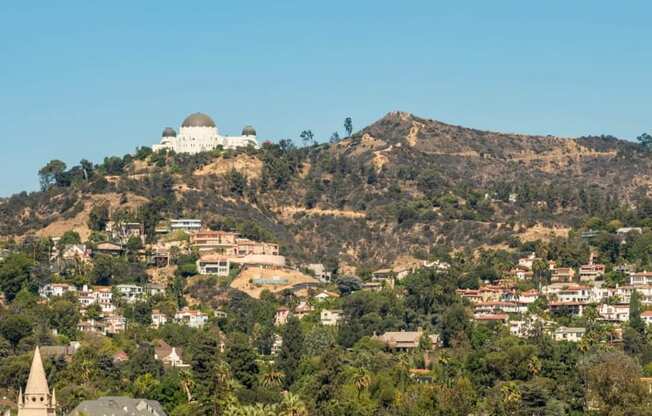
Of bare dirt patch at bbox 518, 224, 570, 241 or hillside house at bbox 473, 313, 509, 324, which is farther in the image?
bare dirt patch at bbox 518, 224, 570, 241

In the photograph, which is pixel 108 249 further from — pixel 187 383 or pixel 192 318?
pixel 187 383

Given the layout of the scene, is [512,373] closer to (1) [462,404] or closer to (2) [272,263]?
(1) [462,404]

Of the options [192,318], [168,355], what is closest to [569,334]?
[168,355]

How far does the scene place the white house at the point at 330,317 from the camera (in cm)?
14762

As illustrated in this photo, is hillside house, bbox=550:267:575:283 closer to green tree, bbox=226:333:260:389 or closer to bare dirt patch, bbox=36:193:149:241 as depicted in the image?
green tree, bbox=226:333:260:389

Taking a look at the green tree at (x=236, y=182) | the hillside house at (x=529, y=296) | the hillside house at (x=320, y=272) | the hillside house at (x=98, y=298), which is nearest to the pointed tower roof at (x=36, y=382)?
the hillside house at (x=98, y=298)

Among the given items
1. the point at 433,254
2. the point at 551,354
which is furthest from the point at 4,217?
the point at 551,354

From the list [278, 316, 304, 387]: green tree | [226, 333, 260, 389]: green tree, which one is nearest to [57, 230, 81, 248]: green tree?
[278, 316, 304, 387]: green tree

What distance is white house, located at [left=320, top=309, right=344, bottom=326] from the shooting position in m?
148

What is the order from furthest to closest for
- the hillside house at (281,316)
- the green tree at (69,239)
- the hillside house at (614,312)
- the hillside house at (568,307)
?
the green tree at (69,239), the hillside house at (281,316), the hillside house at (568,307), the hillside house at (614,312)

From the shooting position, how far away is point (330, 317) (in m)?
149

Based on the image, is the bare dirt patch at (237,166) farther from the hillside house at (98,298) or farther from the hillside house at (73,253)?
the hillside house at (98,298)

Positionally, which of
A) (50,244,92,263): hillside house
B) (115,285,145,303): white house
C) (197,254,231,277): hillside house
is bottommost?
(115,285,145,303): white house

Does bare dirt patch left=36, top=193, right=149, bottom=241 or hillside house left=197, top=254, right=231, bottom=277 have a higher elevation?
bare dirt patch left=36, top=193, right=149, bottom=241
